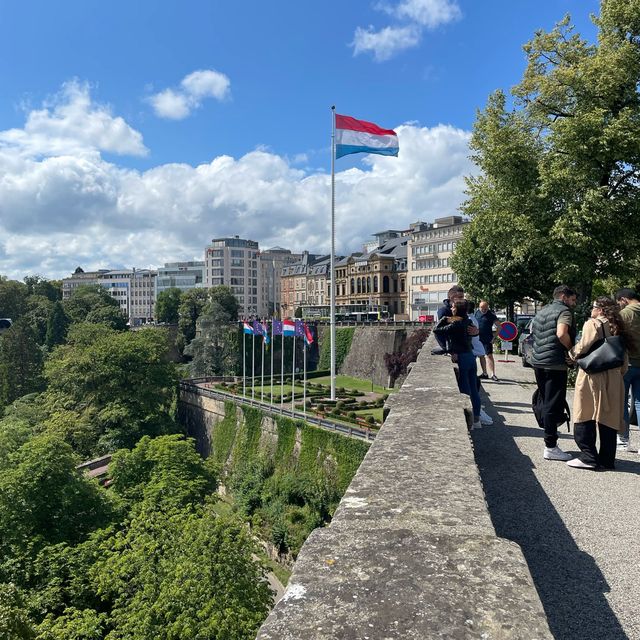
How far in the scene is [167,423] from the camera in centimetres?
4559

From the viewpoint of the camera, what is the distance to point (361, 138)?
3062cm

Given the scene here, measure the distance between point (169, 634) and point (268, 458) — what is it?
945 inches

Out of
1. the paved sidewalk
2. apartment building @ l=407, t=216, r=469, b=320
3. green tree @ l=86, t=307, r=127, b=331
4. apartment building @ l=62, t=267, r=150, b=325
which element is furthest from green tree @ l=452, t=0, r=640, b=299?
apartment building @ l=62, t=267, r=150, b=325

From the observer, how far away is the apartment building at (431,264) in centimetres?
8075

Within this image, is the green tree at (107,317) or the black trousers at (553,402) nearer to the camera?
the black trousers at (553,402)

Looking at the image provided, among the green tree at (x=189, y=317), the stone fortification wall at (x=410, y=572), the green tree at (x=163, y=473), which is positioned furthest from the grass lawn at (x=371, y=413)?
the green tree at (x=189, y=317)

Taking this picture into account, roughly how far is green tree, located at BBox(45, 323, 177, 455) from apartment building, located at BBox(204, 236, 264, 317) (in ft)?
293

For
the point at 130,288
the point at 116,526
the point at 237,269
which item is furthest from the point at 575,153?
the point at 130,288

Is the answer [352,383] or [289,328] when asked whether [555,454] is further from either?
[352,383]

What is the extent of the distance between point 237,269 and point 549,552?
138 meters

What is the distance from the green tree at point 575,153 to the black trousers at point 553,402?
11203 mm

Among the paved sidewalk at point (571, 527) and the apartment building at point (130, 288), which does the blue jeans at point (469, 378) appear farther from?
the apartment building at point (130, 288)

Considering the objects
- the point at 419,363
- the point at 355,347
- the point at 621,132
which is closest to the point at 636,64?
the point at 621,132

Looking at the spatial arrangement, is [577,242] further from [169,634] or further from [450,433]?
[169,634]
